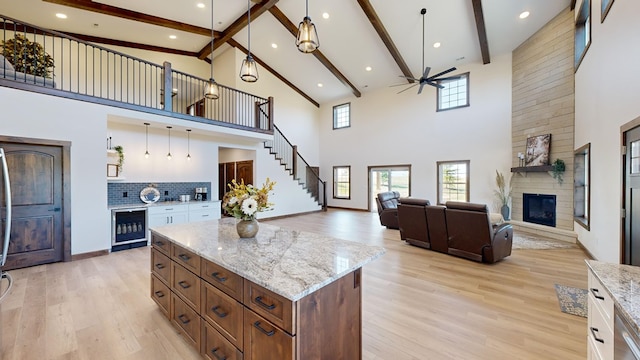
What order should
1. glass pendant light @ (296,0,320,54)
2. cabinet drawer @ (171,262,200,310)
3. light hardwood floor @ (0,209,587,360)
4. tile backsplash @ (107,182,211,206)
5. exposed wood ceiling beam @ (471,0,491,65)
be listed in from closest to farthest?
cabinet drawer @ (171,262,200,310) < light hardwood floor @ (0,209,587,360) < glass pendant light @ (296,0,320,54) < tile backsplash @ (107,182,211,206) < exposed wood ceiling beam @ (471,0,491,65)

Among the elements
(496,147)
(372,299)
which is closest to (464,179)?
(496,147)

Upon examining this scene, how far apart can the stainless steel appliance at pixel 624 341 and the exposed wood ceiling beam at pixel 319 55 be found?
333 inches

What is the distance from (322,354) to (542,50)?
28.3 feet

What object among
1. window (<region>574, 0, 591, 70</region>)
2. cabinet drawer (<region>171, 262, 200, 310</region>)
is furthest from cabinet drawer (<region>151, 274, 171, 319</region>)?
window (<region>574, 0, 591, 70</region>)

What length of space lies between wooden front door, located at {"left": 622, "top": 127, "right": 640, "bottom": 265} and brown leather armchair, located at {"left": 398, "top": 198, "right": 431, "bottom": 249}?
243 cm

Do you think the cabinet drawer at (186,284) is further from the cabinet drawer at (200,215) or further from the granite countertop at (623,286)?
the cabinet drawer at (200,215)

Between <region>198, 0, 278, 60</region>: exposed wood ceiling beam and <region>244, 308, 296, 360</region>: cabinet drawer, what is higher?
<region>198, 0, 278, 60</region>: exposed wood ceiling beam

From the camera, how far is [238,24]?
7277 mm

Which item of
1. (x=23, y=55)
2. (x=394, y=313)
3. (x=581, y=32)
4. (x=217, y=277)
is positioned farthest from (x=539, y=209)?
(x=23, y=55)

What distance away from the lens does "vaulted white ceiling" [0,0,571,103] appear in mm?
5988

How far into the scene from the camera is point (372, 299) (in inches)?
120

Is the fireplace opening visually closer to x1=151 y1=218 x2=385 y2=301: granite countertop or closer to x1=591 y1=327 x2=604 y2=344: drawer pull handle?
x1=591 y1=327 x2=604 y2=344: drawer pull handle

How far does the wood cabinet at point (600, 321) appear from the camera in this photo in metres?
1.26

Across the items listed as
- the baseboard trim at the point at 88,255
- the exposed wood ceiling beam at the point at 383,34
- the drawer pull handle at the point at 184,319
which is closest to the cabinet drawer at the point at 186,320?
the drawer pull handle at the point at 184,319
